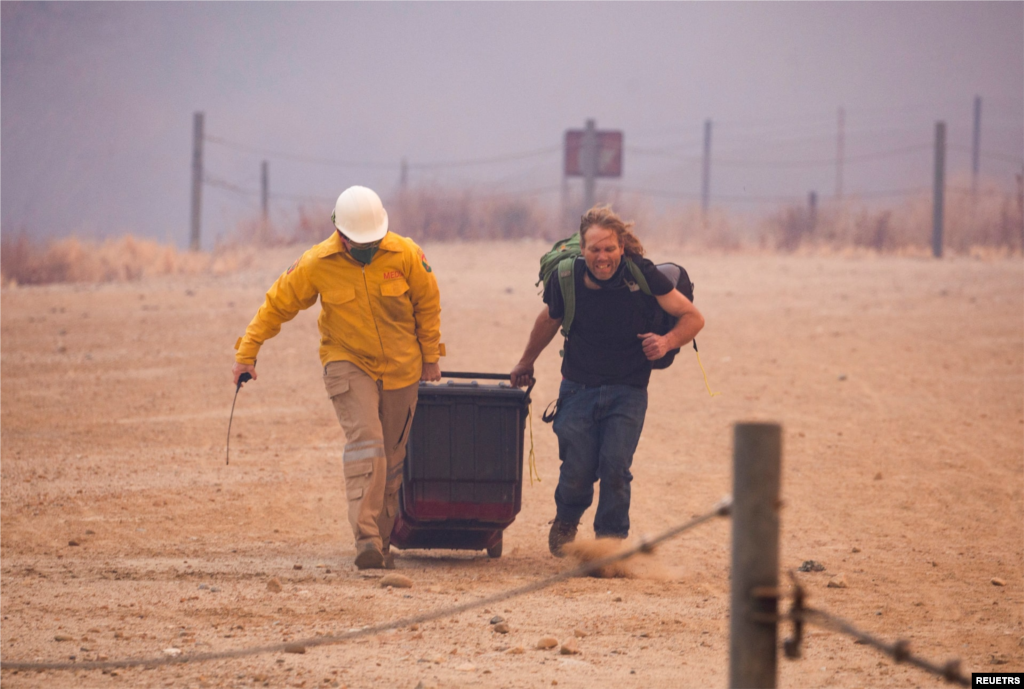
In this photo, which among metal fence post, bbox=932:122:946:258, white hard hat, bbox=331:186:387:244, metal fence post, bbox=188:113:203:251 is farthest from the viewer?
metal fence post, bbox=188:113:203:251

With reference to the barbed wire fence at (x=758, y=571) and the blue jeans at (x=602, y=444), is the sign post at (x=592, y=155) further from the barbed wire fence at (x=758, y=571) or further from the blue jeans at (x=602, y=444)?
the barbed wire fence at (x=758, y=571)

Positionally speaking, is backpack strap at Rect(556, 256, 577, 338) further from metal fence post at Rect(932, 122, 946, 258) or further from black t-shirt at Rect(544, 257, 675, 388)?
metal fence post at Rect(932, 122, 946, 258)

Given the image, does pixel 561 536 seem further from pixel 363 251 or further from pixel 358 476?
pixel 363 251

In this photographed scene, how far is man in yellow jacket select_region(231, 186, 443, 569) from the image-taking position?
19.4 feet

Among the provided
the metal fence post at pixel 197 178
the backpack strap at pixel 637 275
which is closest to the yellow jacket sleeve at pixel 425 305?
the backpack strap at pixel 637 275

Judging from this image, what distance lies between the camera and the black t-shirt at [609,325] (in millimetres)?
6055

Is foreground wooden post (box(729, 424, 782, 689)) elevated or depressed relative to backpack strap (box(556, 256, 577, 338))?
depressed

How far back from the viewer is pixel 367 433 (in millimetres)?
5891

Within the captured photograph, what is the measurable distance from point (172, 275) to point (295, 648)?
1803cm

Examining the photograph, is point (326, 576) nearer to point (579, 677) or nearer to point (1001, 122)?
point (579, 677)

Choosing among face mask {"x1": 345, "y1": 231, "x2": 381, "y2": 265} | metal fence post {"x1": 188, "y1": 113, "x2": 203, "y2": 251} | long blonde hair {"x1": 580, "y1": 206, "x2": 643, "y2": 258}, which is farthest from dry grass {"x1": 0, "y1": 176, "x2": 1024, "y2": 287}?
long blonde hair {"x1": 580, "y1": 206, "x2": 643, "y2": 258}

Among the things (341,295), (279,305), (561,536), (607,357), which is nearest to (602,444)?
(607,357)

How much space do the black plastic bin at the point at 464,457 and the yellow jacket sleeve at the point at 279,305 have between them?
2.71 ft

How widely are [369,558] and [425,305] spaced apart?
4.37ft
